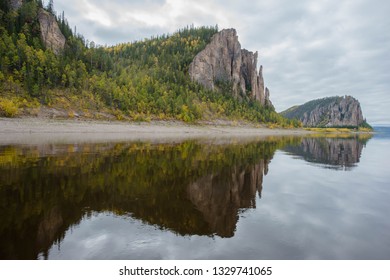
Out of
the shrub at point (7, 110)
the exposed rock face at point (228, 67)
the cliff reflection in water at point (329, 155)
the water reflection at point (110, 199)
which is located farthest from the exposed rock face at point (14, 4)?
the cliff reflection in water at point (329, 155)

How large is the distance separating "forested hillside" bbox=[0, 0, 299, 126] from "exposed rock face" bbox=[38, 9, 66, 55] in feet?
6.17

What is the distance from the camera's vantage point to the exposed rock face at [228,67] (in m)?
A: 163

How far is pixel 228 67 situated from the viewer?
18238 cm

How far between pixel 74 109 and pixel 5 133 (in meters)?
25.0

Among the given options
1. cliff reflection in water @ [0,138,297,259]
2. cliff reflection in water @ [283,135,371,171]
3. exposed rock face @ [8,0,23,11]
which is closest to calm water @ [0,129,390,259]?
cliff reflection in water @ [0,138,297,259]

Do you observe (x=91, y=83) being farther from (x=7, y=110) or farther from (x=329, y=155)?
(x=329, y=155)

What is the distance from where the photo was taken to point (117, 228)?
7926mm

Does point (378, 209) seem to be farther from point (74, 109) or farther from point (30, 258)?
point (74, 109)

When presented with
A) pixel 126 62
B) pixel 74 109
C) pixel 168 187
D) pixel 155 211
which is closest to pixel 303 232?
pixel 155 211

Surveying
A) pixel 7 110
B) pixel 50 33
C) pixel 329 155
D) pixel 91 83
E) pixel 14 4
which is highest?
pixel 14 4

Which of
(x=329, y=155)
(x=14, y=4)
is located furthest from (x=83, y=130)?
(x=14, y=4)

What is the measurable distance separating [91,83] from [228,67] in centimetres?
11463

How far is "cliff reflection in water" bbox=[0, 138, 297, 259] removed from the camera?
7445mm

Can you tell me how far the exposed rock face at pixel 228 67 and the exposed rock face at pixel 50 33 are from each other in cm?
7595
